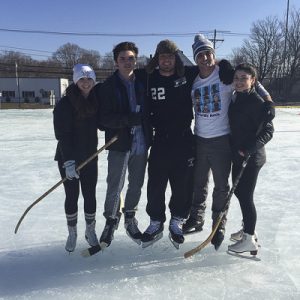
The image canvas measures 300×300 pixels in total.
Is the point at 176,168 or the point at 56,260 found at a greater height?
the point at 176,168

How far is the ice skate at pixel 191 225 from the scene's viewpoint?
3.32 meters

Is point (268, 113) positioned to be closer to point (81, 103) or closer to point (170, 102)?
point (170, 102)

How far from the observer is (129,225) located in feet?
10.4

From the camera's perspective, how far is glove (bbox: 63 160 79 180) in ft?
9.14

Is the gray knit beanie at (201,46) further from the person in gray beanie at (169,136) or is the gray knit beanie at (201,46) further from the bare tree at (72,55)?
the bare tree at (72,55)

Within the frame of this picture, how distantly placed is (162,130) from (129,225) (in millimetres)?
878

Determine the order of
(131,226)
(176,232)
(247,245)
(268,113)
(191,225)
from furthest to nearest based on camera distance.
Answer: (191,225), (131,226), (176,232), (247,245), (268,113)

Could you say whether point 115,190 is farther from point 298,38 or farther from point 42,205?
point 298,38

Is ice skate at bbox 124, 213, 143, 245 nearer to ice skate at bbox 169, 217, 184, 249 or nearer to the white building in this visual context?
ice skate at bbox 169, 217, 184, 249

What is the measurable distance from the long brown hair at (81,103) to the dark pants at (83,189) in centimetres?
41

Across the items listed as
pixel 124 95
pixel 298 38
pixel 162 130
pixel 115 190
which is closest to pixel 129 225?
pixel 115 190

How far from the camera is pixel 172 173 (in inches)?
120

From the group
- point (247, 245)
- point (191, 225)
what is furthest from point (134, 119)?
point (247, 245)

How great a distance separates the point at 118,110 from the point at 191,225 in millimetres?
1249
